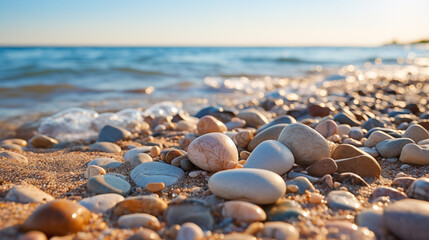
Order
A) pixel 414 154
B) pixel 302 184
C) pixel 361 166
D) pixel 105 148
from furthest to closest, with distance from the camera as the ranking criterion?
1. pixel 105 148
2. pixel 414 154
3. pixel 361 166
4. pixel 302 184

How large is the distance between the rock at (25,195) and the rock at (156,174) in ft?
1.50

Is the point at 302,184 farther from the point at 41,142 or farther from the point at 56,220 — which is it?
the point at 41,142

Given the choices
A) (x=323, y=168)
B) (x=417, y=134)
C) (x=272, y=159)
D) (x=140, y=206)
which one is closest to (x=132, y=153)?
(x=140, y=206)

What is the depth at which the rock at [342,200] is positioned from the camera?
1.51 m

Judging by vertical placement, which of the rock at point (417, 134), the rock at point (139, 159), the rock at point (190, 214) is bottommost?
the rock at point (139, 159)

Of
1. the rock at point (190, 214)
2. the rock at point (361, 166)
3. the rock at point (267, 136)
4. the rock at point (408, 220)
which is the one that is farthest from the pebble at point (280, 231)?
the rock at point (267, 136)

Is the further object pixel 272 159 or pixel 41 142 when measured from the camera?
pixel 41 142

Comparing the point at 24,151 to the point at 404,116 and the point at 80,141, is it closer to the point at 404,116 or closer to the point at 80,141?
the point at 80,141

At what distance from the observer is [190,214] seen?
1398 mm


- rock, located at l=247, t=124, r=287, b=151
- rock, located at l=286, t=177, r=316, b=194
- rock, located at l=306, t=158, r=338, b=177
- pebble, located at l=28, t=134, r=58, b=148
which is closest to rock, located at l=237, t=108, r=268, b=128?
rock, located at l=247, t=124, r=287, b=151

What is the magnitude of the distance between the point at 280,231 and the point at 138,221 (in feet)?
1.88

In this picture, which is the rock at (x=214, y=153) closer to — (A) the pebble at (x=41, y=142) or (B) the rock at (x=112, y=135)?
(B) the rock at (x=112, y=135)

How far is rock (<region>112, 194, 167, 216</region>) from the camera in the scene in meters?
1.46

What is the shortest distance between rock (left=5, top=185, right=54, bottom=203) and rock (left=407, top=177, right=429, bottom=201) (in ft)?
5.76
